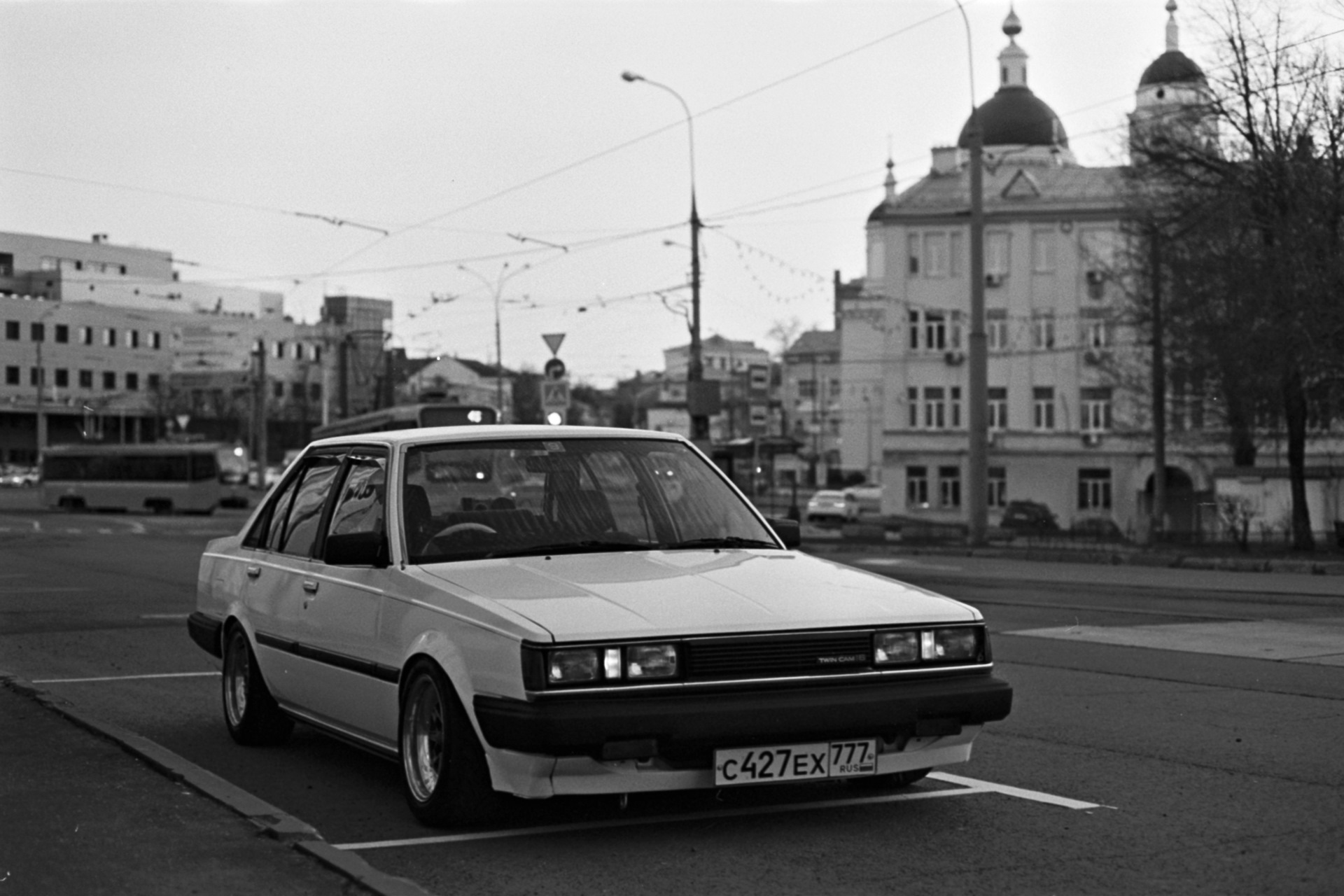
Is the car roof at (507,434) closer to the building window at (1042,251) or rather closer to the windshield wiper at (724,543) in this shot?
the windshield wiper at (724,543)

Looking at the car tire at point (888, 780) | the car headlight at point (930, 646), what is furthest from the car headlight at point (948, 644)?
the car tire at point (888, 780)

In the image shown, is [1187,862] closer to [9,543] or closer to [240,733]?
[240,733]

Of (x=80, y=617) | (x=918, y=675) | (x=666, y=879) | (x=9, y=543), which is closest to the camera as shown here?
(x=666, y=879)

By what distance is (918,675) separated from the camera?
6.32 meters

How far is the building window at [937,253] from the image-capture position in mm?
71188

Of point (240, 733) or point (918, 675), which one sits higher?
point (918, 675)

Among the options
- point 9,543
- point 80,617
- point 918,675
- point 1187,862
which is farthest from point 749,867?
point 9,543

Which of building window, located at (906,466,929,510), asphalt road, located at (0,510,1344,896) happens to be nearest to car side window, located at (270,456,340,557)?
asphalt road, located at (0,510,1344,896)

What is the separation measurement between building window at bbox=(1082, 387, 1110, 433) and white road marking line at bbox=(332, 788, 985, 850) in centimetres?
6463

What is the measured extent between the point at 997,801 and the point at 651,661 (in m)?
1.79

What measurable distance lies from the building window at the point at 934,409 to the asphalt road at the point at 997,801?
193ft

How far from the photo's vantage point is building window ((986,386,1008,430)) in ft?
234

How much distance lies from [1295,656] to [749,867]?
311 inches

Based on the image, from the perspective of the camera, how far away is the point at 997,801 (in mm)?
6914
